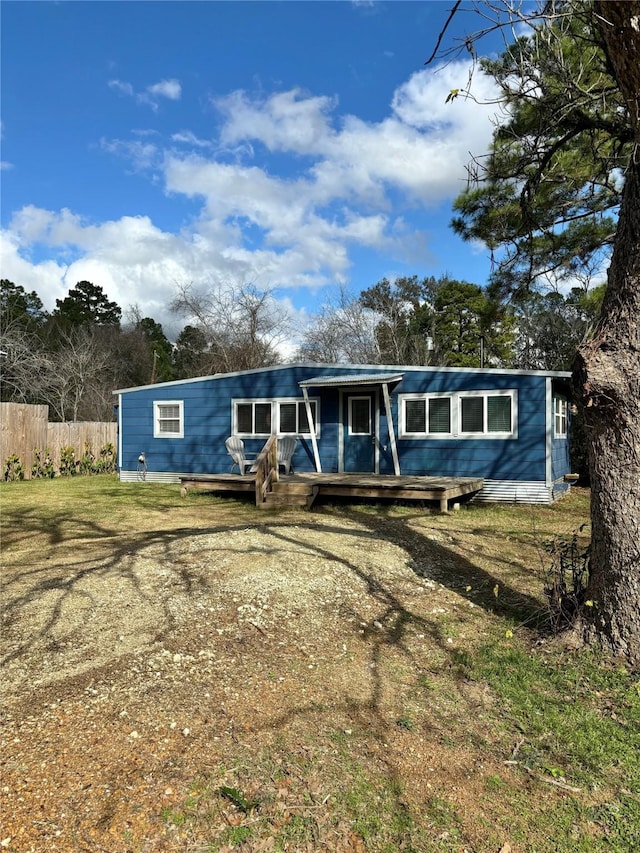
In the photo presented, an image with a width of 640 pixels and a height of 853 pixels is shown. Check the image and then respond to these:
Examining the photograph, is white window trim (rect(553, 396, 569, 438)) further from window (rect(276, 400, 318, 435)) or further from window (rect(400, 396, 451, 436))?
window (rect(276, 400, 318, 435))

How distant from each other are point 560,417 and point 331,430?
17.5 ft

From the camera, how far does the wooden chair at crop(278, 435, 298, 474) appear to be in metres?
12.2

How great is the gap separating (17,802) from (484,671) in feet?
8.12

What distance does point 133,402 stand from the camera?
14656 mm

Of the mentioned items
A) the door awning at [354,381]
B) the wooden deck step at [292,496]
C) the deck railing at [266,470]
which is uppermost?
the door awning at [354,381]

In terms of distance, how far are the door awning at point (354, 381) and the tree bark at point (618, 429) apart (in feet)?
24.3

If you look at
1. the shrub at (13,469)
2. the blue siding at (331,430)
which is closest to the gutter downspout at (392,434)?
the blue siding at (331,430)

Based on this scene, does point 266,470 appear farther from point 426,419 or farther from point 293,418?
point 426,419

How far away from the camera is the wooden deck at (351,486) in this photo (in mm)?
9305

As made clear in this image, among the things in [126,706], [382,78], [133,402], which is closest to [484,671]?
[126,706]

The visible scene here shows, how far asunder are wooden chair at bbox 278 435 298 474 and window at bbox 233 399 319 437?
44 cm

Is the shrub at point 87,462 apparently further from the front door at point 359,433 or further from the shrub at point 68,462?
the front door at point 359,433

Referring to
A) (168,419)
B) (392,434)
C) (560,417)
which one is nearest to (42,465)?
(168,419)

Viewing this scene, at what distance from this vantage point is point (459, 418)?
11.0 m
